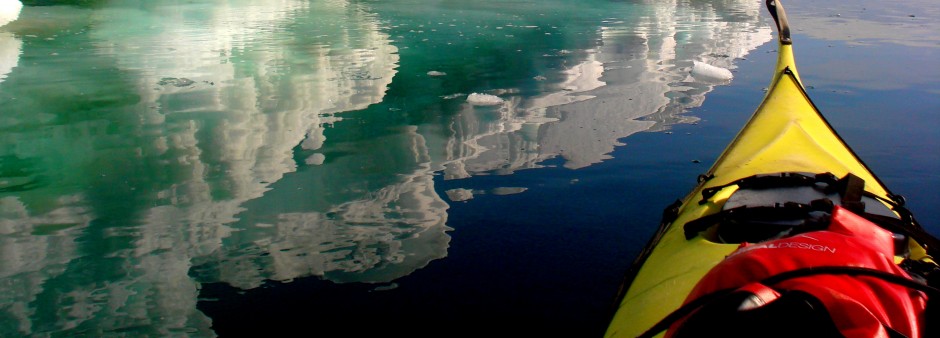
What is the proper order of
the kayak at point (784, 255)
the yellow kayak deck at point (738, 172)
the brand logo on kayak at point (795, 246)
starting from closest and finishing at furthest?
1. the kayak at point (784, 255)
2. the brand logo on kayak at point (795, 246)
3. the yellow kayak deck at point (738, 172)

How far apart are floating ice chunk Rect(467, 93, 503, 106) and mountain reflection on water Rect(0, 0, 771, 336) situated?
10 cm

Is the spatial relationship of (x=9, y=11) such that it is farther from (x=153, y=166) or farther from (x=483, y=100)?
(x=483, y=100)

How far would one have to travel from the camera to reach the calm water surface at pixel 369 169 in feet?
8.48

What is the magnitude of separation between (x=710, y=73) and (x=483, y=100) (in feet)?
7.83

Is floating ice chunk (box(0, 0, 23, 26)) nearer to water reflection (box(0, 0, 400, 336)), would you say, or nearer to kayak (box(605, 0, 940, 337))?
water reflection (box(0, 0, 400, 336))

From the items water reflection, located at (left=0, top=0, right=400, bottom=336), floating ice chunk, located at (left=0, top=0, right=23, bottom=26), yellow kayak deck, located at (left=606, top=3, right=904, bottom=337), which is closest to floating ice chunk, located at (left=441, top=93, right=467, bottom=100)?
water reflection, located at (left=0, top=0, right=400, bottom=336)

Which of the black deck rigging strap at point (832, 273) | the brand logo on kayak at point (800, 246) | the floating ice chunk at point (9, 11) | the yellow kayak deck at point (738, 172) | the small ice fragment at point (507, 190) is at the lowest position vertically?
the small ice fragment at point (507, 190)

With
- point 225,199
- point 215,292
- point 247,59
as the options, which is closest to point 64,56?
point 247,59

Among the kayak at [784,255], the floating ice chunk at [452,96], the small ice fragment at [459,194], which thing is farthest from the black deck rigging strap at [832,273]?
the floating ice chunk at [452,96]

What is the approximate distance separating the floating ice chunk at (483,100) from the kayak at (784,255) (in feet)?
8.52

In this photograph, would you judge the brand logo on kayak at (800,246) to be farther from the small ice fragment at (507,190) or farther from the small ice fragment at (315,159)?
the small ice fragment at (315,159)

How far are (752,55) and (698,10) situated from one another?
6.42 metres

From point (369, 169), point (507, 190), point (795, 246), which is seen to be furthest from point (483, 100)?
point (795, 246)

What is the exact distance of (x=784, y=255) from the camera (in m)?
1.42
